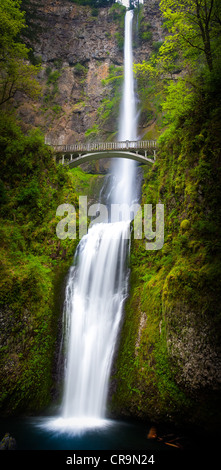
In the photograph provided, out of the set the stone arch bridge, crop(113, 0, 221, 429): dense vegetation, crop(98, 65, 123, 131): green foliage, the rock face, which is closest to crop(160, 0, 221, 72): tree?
crop(113, 0, 221, 429): dense vegetation

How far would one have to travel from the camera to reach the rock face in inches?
1163

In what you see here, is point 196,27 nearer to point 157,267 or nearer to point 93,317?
point 157,267

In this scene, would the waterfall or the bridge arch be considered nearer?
the waterfall

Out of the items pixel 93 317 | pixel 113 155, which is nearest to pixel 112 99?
pixel 113 155

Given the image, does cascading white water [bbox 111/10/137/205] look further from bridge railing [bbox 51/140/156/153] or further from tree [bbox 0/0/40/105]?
tree [bbox 0/0/40/105]

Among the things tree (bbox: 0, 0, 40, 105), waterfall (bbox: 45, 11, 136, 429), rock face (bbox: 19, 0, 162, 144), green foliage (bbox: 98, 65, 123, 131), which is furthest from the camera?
rock face (bbox: 19, 0, 162, 144)

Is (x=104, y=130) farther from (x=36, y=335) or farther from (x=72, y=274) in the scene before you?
(x=36, y=335)

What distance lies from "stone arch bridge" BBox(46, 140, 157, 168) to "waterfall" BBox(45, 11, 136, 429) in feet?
27.1

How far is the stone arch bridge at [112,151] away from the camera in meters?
19.6

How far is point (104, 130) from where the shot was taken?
27578 mm

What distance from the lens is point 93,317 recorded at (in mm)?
9586

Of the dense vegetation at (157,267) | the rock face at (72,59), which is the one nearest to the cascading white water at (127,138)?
the rock face at (72,59)

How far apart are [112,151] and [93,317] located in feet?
45.7
